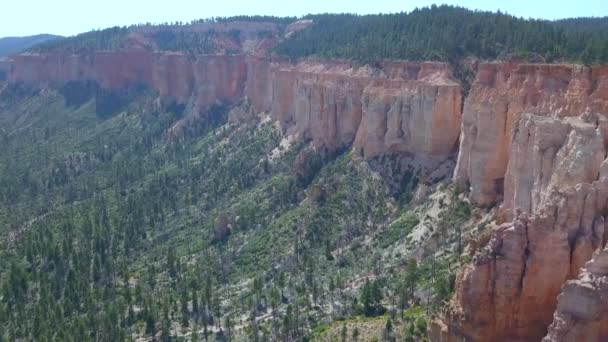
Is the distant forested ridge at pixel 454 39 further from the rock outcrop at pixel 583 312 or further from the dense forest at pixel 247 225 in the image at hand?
the rock outcrop at pixel 583 312

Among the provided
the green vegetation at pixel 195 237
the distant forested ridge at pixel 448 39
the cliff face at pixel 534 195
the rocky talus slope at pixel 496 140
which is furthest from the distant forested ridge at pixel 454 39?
the green vegetation at pixel 195 237

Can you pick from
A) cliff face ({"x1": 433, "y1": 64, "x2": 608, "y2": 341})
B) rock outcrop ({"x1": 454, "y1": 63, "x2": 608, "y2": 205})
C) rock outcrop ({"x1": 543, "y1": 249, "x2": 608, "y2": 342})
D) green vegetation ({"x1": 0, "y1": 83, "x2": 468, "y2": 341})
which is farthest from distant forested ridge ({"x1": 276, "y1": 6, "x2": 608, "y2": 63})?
rock outcrop ({"x1": 543, "y1": 249, "x2": 608, "y2": 342})

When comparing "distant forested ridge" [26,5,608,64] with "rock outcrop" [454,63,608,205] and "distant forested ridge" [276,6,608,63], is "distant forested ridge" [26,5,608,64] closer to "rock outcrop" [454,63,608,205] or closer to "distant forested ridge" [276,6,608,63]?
"distant forested ridge" [276,6,608,63]

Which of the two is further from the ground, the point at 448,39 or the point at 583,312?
the point at 448,39

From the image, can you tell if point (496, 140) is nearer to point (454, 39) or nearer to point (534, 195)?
point (534, 195)

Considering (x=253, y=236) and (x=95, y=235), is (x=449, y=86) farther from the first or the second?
(x=95, y=235)

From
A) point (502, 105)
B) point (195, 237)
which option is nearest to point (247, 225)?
point (195, 237)
